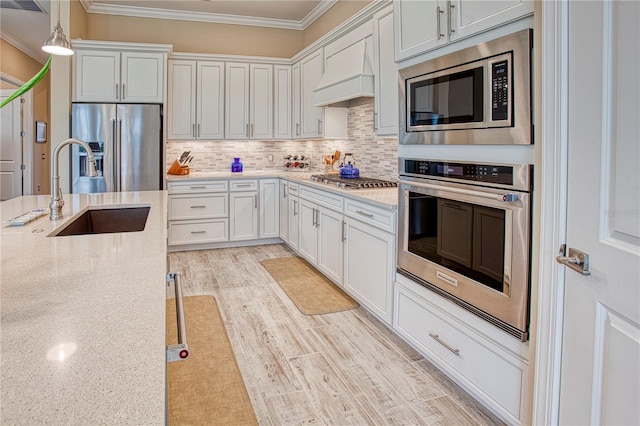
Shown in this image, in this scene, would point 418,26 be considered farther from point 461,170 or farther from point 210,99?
point 210,99

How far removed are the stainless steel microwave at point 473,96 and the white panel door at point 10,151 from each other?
26.2 ft

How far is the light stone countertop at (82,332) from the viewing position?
0.63m

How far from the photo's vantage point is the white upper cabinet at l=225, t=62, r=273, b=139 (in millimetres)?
5508

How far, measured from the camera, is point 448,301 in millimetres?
2221

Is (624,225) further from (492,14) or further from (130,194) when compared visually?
(130,194)

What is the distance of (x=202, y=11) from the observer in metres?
5.60

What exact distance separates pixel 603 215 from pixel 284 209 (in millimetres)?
4255

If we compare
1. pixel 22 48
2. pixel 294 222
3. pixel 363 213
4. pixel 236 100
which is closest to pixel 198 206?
pixel 294 222

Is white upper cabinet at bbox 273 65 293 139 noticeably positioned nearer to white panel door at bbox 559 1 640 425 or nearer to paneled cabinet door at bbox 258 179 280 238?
paneled cabinet door at bbox 258 179 280 238

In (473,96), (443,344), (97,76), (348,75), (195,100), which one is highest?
(97,76)

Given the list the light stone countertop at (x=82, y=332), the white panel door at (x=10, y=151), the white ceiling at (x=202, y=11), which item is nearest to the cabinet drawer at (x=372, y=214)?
the light stone countertop at (x=82, y=332)

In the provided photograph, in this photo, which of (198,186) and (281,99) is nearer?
(198,186)

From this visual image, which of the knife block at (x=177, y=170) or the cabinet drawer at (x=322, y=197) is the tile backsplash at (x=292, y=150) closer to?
the knife block at (x=177, y=170)

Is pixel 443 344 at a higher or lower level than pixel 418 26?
lower
